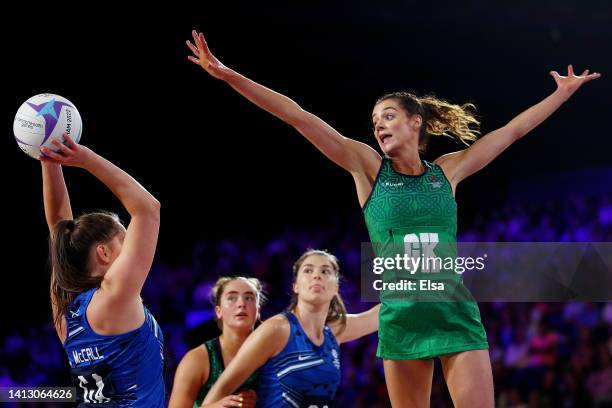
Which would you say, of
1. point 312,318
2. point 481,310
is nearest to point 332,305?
point 312,318

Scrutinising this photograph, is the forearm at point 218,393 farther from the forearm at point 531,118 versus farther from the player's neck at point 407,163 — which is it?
the forearm at point 531,118

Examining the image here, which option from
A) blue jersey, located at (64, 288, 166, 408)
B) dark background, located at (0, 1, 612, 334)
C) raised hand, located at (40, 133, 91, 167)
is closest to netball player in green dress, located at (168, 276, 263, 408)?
blue jersey, located at (64, 288, 166, 408)

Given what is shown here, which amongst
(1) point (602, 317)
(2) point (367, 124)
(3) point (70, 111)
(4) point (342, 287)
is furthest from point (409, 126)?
(2) point (367, 124)

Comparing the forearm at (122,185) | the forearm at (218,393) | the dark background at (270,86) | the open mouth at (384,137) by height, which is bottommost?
the forearm at (218,393)

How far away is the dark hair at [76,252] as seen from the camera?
279 cm

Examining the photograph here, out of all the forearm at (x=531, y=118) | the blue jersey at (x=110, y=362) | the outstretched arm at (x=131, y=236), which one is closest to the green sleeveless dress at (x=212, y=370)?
the blue jersey at (x=110, y=362)

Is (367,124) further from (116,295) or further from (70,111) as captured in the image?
(116,295)

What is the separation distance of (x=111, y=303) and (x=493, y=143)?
1.99 m

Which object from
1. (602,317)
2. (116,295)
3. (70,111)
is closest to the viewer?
(116,295)

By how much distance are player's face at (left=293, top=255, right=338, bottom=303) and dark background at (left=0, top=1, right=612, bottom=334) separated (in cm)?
559

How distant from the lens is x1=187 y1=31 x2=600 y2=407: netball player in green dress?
10.9 feet

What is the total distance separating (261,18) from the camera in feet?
34.4

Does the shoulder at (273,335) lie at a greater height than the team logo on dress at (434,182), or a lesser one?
lesser

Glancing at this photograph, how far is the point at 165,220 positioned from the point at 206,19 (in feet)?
8.84
